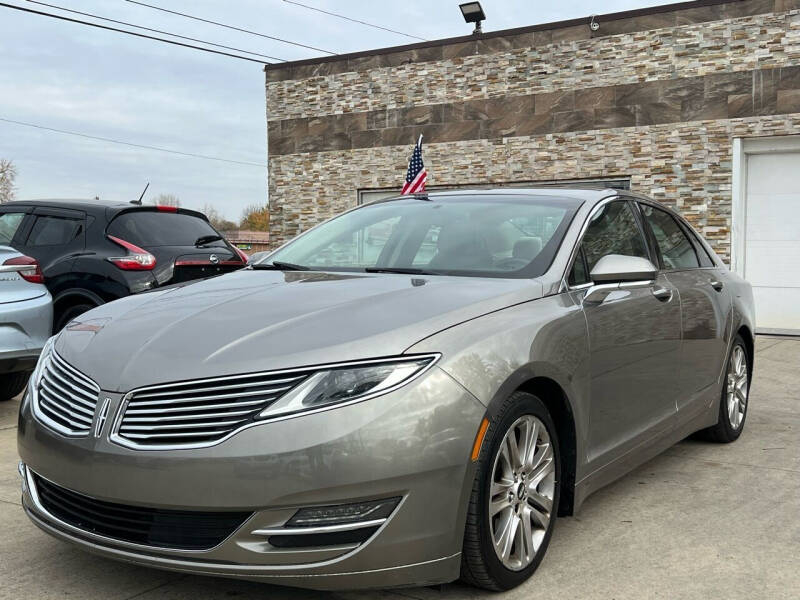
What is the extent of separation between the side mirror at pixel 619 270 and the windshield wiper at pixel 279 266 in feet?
4.40

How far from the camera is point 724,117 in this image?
13.5 m

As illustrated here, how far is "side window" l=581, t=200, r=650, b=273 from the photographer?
13.1ft

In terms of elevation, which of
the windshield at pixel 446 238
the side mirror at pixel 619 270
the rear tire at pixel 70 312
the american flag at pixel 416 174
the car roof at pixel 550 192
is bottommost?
the rear tire at pixel 70 312

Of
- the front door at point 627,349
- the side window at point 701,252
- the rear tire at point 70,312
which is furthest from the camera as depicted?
the rear tire at point 70,312

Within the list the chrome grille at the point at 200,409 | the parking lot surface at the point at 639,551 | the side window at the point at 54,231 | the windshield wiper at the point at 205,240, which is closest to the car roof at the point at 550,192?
the parking lot surface at the point at 639,551

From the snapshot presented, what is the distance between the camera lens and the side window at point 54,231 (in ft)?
26.4

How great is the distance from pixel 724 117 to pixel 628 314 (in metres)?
10.7

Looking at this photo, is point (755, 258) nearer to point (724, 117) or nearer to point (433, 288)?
point (724, 117)

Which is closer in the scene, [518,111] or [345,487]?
[345,487]

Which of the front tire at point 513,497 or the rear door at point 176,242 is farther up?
the rear door at point 176,242

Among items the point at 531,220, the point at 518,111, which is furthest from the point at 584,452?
the point at 518,111

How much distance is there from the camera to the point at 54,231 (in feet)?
26.8

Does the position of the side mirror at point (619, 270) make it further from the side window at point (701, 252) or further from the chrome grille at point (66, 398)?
the chrome grille at point (66, 398)

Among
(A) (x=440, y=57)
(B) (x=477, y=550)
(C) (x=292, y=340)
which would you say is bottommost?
(B) (x=477, y=550)
